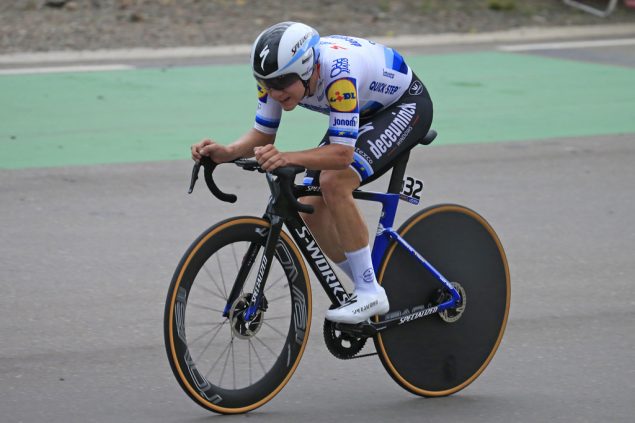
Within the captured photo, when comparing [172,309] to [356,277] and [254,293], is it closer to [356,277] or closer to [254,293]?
[254,293]

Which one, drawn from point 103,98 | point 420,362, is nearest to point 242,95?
point 103,98

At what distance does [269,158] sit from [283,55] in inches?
15.4

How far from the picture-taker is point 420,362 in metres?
5.17

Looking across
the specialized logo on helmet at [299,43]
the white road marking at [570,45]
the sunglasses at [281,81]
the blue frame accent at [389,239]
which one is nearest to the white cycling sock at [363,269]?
the blue frame accent at [389,239]

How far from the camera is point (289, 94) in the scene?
15.2 feet

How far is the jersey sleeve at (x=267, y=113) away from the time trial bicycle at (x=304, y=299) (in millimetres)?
290

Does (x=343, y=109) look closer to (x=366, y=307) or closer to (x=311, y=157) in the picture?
(x=311, y=157)

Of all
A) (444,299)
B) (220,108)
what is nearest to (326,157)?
(444,299)

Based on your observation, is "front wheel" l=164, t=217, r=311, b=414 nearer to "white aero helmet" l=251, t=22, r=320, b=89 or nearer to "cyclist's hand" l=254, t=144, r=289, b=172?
"cyclist's hand" l=254, t=144, r=289, b=172

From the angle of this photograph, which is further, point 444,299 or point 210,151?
point 444,299

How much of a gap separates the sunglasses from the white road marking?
1097 centimetres

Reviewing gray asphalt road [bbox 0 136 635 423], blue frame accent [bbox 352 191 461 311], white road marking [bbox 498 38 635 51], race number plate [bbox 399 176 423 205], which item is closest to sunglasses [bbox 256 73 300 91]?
blue frame accent [bbox 352 191 461 311]

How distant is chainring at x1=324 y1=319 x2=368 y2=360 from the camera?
4.97 m

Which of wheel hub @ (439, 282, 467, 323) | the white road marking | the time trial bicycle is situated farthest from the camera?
the white road marking
